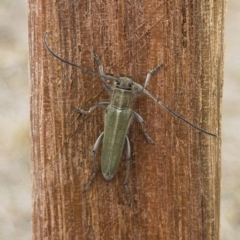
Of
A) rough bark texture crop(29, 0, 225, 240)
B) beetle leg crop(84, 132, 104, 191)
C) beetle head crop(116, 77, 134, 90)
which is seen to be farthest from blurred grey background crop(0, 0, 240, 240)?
beetle head crop(116, 77, 134, 90)

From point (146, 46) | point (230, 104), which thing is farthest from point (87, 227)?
point (230, 104)

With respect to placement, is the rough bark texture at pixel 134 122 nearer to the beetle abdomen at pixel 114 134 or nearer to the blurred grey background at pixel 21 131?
the beetle abdomen at pixel 114 134

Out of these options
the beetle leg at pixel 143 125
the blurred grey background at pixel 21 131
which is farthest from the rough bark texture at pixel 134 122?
the blurred grey background at pixel 21 131

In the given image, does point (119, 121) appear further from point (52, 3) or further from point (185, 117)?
point (52, 3)

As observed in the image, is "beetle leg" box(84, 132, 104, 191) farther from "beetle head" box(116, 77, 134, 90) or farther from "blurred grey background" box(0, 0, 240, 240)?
"blurred grey background" box(0, 0, 240, 240)

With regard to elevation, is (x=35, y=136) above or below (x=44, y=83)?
below

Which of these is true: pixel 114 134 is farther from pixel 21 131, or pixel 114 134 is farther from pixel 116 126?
pixel 21 131

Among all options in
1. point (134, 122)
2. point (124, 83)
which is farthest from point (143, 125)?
point (124, 83)
